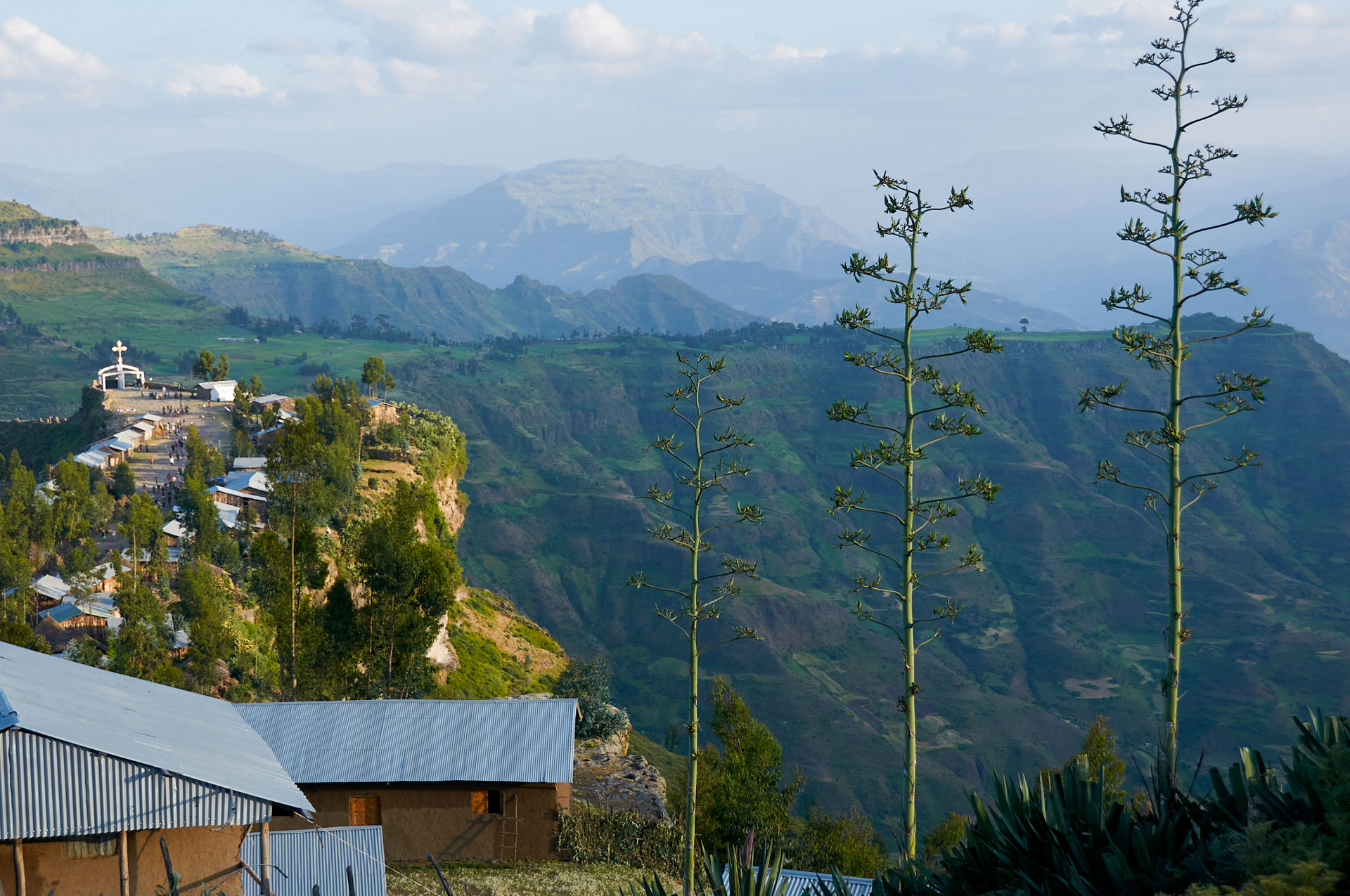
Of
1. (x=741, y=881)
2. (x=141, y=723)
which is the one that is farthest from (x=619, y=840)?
(x=741, y=881)

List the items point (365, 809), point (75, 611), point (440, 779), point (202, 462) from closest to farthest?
point (440, 779) → point (365, 809) → point (75, 611) → point (202, 462)

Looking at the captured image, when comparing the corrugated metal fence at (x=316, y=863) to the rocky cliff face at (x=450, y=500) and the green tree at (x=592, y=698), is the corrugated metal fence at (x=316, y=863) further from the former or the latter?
the rocky cliff face at (x=450, y=500)

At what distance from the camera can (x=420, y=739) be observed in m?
26.1

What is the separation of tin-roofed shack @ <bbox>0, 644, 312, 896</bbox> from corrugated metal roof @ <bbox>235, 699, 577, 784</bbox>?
865 cm

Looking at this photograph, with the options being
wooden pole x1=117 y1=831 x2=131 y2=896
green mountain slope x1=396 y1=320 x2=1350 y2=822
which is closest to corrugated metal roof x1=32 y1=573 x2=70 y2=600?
wooden pole x1=117 y1=831 x2=131 y2=896

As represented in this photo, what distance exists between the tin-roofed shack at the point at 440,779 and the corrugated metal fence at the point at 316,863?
608cm

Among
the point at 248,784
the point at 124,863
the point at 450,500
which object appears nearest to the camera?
the point at 124,863

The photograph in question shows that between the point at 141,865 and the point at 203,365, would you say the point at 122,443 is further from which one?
the point at 141,865

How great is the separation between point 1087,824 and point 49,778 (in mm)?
12760

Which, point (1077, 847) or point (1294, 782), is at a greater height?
point (1294, 782)

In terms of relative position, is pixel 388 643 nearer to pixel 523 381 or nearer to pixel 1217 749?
pixel 1217 749

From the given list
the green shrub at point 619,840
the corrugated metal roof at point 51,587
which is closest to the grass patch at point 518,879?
the green shrub at point 619,840

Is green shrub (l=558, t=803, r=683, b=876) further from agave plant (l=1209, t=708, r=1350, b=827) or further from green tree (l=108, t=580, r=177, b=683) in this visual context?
agave plant (l=1209, t=708, r=1350, b=827)

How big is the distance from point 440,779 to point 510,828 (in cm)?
229
